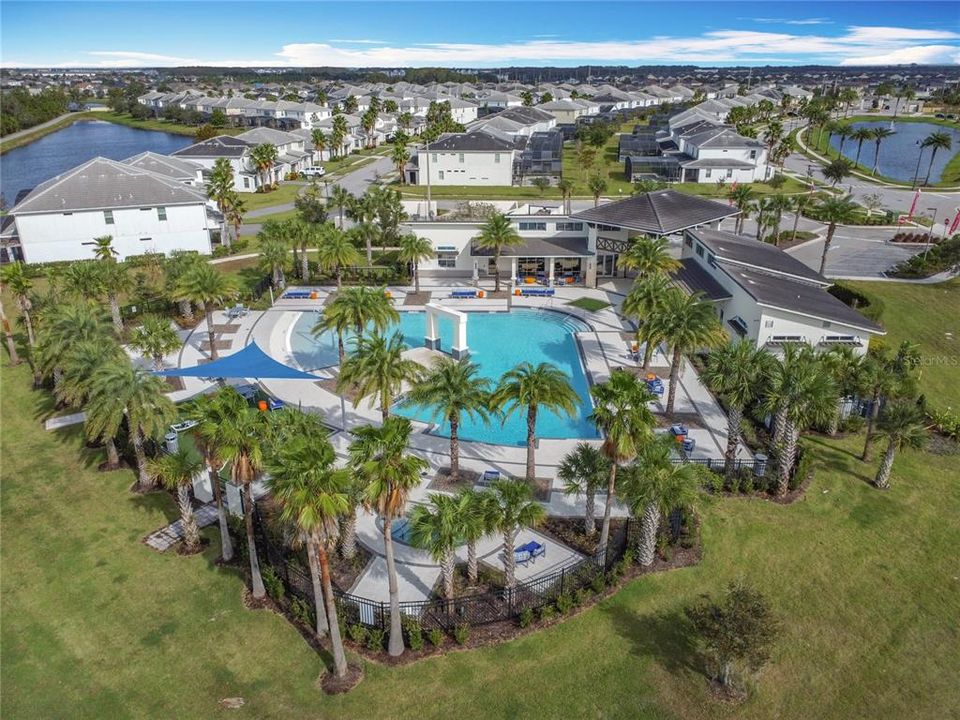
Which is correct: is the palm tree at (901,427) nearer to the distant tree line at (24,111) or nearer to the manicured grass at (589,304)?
the manicured grass at (589,304)

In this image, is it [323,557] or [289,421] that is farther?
[289,421]

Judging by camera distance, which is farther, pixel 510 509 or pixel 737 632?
pixel 510 509

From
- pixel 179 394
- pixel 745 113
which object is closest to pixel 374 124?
pixel 745 113

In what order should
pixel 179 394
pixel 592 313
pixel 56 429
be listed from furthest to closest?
pixel 592 313
pixel 179 394
pixel 56 429

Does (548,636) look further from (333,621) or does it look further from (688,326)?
(688,326)

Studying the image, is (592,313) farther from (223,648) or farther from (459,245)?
(223,648)

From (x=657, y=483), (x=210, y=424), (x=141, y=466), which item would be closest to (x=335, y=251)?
(x=141, y=466)

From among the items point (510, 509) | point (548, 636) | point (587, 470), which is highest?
point (510, 509)
